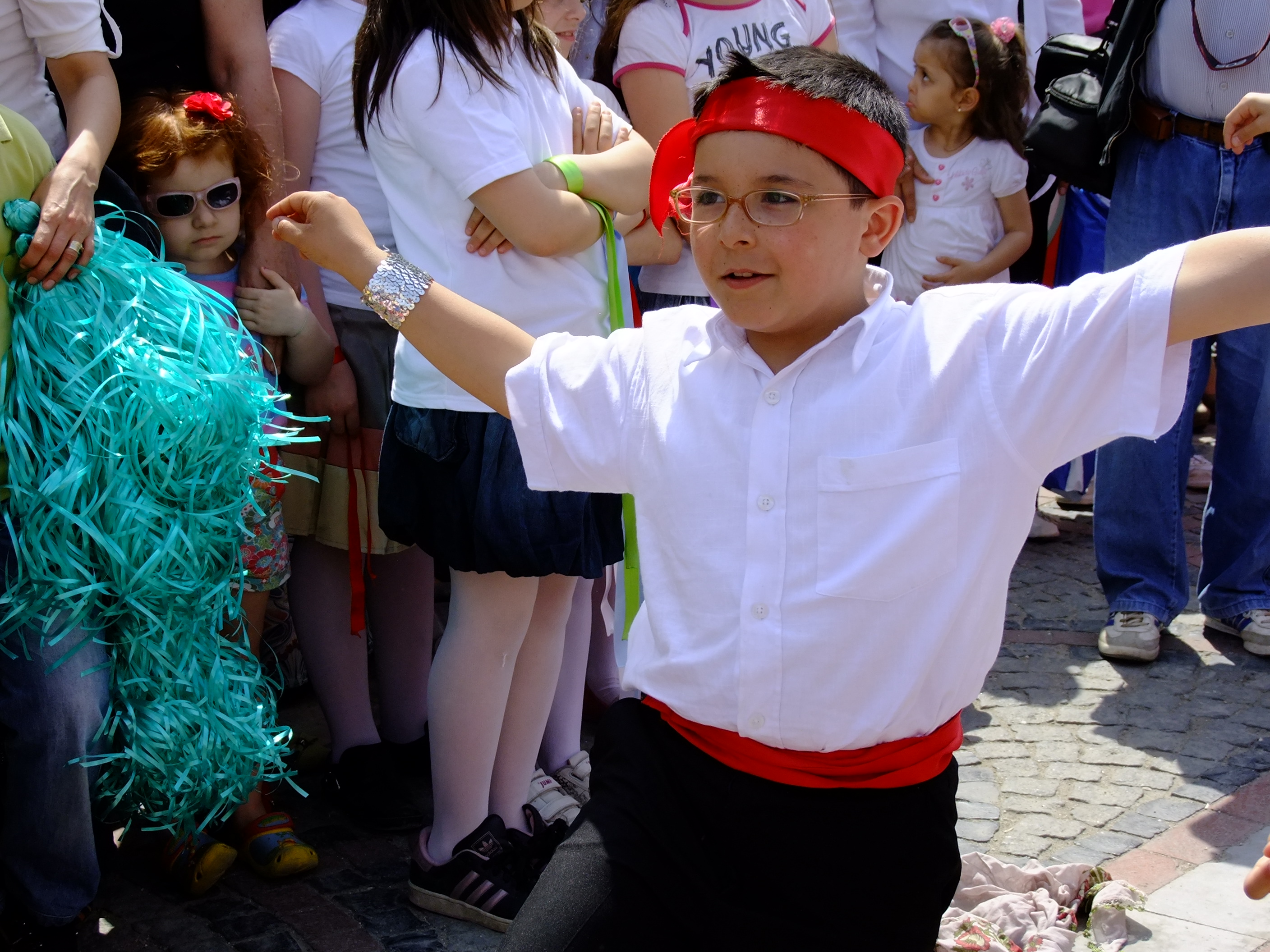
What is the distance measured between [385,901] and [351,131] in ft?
5.83

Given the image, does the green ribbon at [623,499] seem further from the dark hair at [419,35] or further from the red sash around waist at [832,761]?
the red sash around waist at [832,761]

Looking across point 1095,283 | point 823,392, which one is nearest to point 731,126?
point 823,392

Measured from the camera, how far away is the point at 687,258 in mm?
3838

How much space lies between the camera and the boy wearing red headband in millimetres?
1831

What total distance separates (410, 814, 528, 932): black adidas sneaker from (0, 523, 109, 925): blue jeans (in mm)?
714

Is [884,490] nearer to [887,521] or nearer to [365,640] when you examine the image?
[887,521]

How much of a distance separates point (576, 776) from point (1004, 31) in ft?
9.78

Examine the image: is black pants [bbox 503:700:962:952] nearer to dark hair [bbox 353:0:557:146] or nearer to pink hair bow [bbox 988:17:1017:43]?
dark hair [bbox 353:0:557:146]

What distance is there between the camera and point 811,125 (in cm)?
191

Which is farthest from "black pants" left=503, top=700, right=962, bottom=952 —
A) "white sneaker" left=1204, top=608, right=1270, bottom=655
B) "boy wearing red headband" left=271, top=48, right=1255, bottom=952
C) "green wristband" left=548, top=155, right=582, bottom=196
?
"white sneaker" left=1204, top=608, right=1270, bottom=655

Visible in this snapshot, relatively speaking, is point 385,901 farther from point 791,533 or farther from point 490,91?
point 490,91

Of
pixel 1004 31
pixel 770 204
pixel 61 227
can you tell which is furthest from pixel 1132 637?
pixel 61 227

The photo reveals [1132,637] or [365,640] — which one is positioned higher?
[365,640]

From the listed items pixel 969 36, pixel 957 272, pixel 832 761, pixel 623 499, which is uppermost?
pixel 969 36
